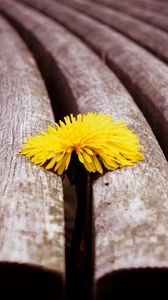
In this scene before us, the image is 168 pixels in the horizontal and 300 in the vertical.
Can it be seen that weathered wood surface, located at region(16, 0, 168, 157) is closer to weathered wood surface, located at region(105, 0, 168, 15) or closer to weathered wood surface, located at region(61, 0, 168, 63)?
weathered wood surface, located at region(61, 0, 168, 63)

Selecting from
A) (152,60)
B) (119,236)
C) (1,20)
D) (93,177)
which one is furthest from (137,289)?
(1,20)

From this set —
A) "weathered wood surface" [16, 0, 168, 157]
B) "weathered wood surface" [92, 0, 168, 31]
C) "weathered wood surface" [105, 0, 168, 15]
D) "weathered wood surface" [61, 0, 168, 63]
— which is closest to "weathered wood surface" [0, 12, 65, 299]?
"weathered wood surface" [16, 0, 168, 157]

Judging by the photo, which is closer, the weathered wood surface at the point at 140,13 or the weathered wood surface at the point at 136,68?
the weathered wood surface at the point at 136,68

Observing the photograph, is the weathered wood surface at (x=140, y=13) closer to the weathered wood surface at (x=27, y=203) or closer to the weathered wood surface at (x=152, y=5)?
the weathered wood surface at (x=152, y=5)

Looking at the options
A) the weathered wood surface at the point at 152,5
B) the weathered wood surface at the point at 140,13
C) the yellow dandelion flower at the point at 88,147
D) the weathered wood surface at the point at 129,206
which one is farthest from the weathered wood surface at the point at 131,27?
the yellow dandelion flower at the point at 88,147

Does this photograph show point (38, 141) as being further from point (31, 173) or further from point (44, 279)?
point (44, 279)

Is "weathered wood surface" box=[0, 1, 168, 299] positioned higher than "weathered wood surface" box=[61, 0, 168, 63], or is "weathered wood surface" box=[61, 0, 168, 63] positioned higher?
"weathered wood surface" box=[0, 1, 168, 299]
